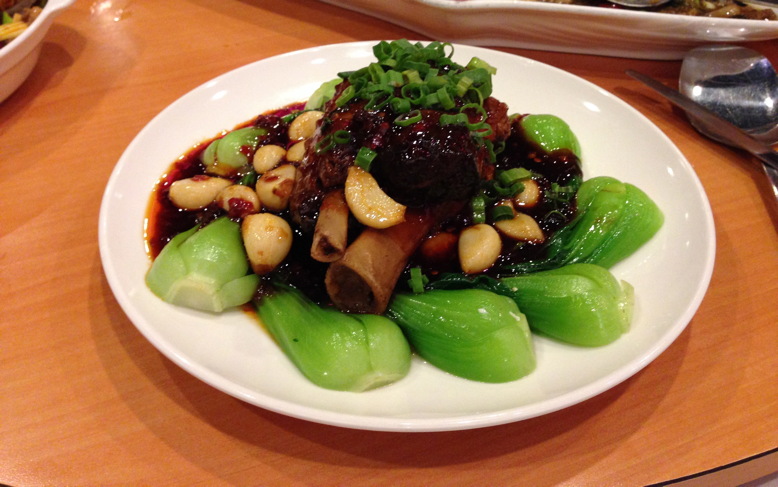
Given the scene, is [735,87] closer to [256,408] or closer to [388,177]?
[388,177]

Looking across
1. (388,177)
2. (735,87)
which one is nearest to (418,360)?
(388,177)

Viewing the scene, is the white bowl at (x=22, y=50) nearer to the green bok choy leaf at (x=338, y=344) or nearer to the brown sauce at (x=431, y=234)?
the brown sauce at (x=431, y=234)

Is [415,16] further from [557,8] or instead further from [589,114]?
[589,114]

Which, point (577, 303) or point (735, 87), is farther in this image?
point (735, 87)

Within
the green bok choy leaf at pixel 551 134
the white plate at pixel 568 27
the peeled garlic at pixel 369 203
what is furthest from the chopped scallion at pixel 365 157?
the white plate at pixel 568 27

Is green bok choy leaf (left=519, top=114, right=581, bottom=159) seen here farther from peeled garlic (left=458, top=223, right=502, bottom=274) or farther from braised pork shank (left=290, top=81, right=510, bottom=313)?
peeled garlic (left=458, top=223, right=502, bottom=274)

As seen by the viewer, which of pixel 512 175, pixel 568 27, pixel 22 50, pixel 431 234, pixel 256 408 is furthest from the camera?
pixel 568 27

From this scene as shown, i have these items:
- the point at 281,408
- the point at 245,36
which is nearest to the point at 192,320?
the point at 281,408
